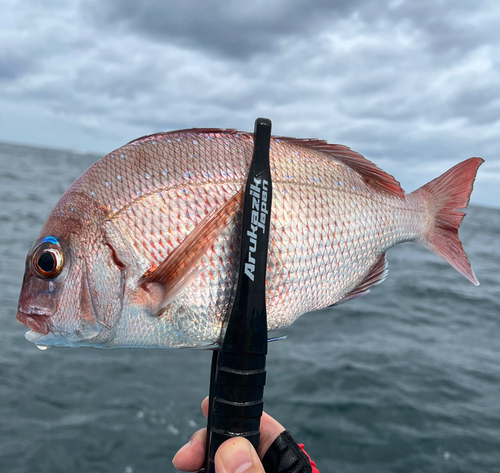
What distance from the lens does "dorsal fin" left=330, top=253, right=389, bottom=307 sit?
1452 millimetres

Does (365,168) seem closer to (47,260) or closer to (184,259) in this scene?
(184,259)

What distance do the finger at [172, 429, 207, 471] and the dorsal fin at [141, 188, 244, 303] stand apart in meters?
1.05

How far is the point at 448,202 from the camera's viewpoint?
163 cm

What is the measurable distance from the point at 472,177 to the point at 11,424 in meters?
6.80

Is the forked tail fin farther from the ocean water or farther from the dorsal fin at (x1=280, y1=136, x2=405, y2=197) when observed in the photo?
the ocean water

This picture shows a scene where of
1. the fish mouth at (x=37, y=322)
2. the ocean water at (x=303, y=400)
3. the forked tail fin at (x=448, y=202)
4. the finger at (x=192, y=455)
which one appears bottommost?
the ocean water at (x=303, y=400)

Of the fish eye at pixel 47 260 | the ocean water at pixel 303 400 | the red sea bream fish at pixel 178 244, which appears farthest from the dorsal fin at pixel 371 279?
the ocean water at pixel 303 400

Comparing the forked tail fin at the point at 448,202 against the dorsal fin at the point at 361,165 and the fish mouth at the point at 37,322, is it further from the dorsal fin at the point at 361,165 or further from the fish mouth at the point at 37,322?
the fish mouth at the point at 37,322

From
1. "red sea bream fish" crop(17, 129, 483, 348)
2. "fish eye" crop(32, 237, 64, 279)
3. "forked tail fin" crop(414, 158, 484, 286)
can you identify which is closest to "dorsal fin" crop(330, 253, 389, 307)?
"red sea bream fish" crop(17, 129, 483, 348)

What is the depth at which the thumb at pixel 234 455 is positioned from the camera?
3.91 ft

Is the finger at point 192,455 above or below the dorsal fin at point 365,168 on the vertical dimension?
below

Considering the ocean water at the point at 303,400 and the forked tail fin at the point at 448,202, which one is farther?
the ocean water at the point at 303,400

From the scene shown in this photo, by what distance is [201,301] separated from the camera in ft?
3.78

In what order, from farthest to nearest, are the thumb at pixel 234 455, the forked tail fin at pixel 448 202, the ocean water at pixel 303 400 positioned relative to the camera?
the ocean water at pixel 303 400, the forked tail fin at pixel 448 202, the thumb at pixel 234 455
